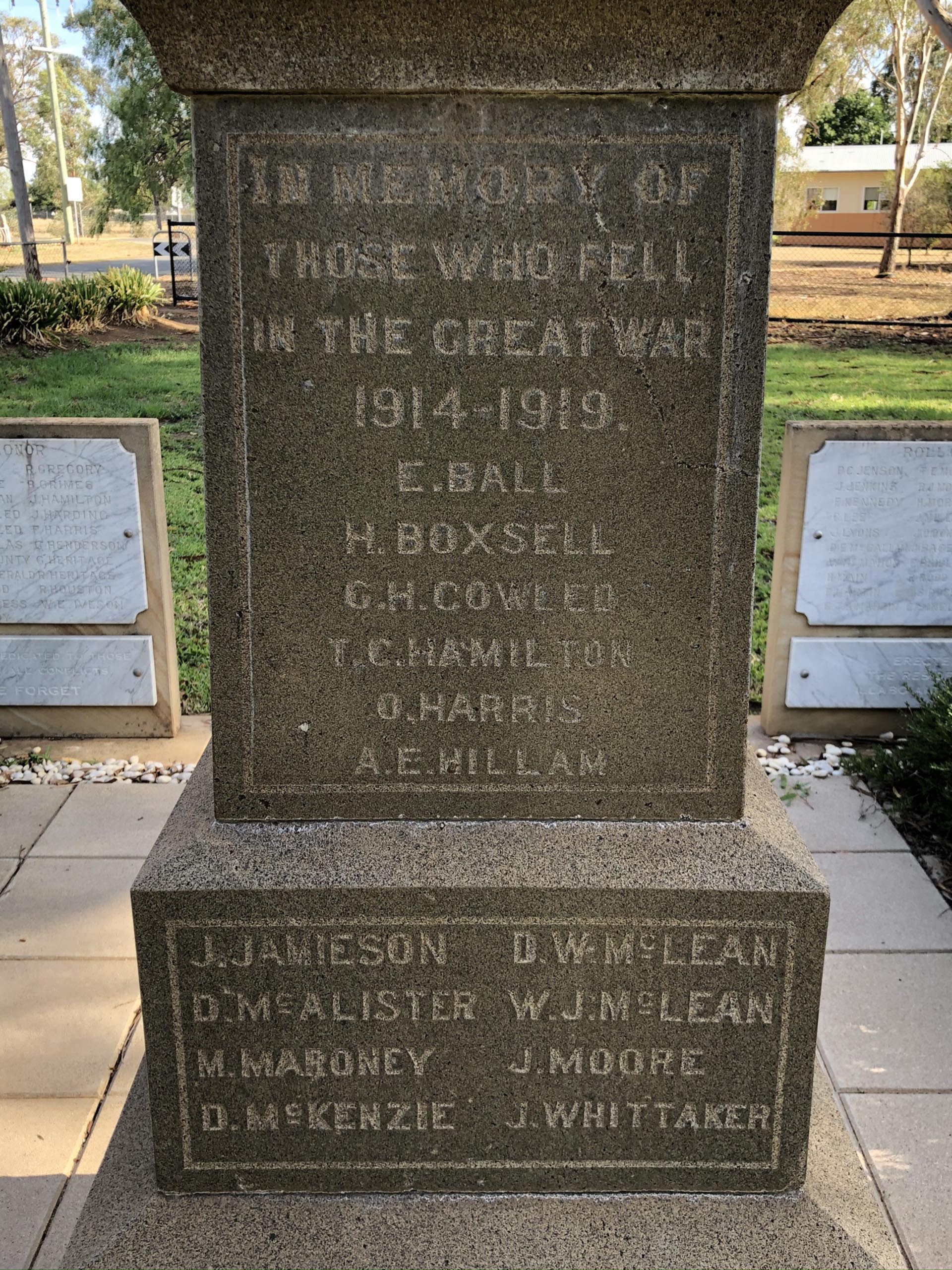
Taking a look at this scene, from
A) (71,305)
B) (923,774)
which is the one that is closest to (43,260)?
(71,305)

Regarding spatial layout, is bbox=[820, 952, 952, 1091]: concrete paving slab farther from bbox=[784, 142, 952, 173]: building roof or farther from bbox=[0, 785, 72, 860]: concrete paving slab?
bbox=[784, 142, 952, 173]: building roof

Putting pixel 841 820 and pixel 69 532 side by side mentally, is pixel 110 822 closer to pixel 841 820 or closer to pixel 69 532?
pixel 69 532

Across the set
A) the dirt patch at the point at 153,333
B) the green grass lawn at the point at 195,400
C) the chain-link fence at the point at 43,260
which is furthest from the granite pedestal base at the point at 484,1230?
the chain-link fence at the point at 43,260

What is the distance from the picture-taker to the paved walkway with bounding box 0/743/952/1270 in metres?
2.79

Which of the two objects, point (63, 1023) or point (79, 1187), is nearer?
point (79, 1187)

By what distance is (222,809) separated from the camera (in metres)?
2.36

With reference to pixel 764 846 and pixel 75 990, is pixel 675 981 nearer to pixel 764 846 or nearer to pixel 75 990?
pixel 764 846

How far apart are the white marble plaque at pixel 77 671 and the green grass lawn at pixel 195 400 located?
20.7 inches

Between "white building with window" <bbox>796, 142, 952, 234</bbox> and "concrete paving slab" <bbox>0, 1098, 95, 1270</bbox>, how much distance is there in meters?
39.2

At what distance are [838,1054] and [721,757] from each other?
1.45m

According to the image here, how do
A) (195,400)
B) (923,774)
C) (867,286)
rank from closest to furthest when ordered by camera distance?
(923,774) < (195,400) < (867,286)

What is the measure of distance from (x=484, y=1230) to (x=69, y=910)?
2195 mm

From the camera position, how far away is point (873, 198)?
134 ft

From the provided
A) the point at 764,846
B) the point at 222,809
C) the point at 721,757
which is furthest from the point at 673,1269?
the point at 222,809
